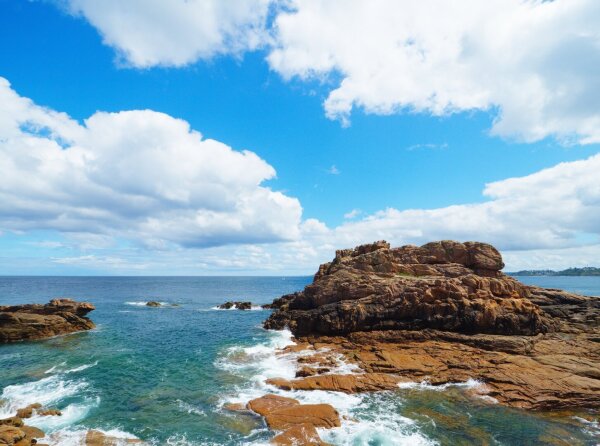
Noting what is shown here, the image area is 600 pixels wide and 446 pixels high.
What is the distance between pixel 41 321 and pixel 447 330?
61.6 metres

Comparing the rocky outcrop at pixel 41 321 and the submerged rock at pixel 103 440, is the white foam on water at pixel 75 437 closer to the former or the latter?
the submerged rock at pixel 103 440

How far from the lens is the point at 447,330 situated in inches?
1719

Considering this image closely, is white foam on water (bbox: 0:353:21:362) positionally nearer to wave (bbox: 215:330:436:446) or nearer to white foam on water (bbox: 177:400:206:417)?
wave (bbox: 215:330:436:446)

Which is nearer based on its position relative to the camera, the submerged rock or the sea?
the submerged rock

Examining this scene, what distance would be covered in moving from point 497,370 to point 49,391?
4340cm

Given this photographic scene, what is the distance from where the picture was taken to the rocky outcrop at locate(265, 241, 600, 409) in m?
32.3

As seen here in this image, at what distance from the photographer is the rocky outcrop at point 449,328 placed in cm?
3234

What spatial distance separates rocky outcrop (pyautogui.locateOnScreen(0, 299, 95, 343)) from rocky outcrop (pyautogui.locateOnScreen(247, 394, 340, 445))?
4491 centimetres

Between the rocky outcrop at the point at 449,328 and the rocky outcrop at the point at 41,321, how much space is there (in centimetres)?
3393

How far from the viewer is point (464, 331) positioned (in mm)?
43125

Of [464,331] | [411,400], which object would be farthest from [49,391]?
[464,331]

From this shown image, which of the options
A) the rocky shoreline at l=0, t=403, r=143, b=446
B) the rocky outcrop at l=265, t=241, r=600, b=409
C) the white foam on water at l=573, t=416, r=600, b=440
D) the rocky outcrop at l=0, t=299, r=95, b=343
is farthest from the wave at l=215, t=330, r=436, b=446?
the rocky outcrop at l=0, t=299, r=95, b=343

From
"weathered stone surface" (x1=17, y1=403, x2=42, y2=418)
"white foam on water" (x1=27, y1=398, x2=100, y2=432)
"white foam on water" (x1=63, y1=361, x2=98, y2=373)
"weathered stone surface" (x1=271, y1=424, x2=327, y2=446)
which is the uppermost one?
"white foam on water" (x1=63, y1=361, x2=98, y2=373)

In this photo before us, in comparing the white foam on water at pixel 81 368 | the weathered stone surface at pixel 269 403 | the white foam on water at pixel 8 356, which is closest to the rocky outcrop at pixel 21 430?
the white foam on water at pixel 81 368
